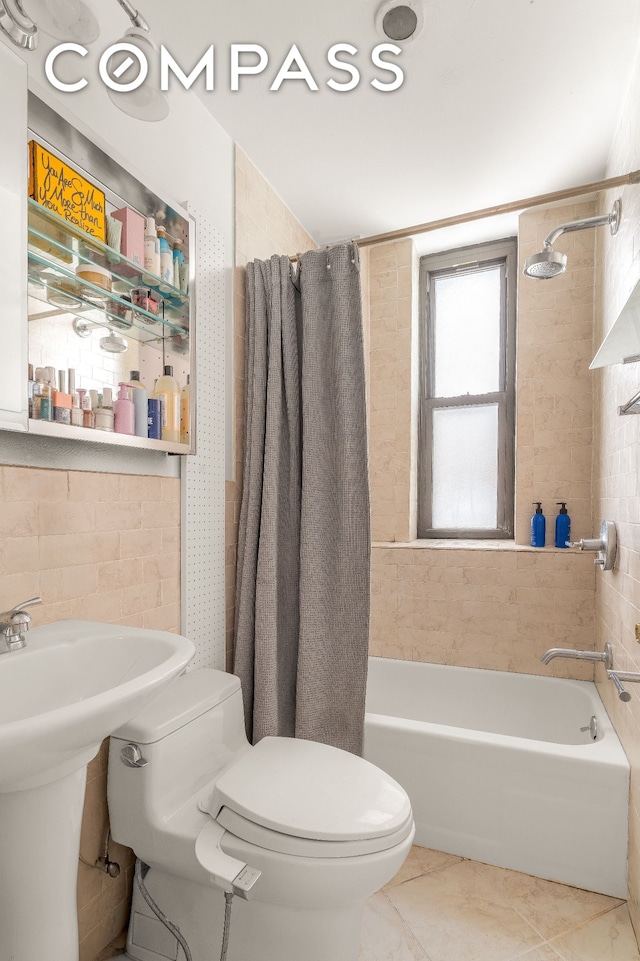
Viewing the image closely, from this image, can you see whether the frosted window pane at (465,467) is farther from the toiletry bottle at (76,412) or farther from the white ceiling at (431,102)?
the toiletry bottle at (76,412)

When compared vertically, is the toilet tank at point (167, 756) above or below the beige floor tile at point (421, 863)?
above

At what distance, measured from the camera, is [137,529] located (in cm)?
151

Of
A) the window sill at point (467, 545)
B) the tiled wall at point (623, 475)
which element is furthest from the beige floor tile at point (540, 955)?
the window sill at point (467, 545)

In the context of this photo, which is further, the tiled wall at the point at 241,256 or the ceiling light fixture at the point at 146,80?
the tiled wall at the point at 241,256

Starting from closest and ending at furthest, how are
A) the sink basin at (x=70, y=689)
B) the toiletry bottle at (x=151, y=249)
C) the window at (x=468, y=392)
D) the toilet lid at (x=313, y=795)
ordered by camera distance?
the sink basin at (x=70, y=689)
the toilet lid at (x=313, y=795)
the toiletry bottle at (x=151, y=249)
the window at (x=468, y=392)

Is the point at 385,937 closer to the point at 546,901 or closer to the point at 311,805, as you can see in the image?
the point at 546,901

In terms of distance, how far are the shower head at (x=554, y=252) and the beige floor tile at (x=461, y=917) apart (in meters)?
2.06

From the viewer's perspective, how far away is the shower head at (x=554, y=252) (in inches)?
67.4

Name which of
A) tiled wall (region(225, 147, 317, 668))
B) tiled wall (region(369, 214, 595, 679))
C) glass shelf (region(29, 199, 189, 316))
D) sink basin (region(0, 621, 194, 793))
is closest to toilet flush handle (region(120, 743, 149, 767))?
sink basin (region(0, 621, 194, 793))

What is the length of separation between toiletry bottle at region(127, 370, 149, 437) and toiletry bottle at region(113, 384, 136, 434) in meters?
0.02

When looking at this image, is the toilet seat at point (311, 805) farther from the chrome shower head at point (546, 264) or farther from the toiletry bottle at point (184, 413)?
the chrome shower head at point (546, 264)

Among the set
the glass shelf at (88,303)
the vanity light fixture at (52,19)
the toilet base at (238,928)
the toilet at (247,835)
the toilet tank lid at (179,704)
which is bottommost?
the toilet base at (238,928)

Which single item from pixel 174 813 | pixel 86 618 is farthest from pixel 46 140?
pixel 174 813

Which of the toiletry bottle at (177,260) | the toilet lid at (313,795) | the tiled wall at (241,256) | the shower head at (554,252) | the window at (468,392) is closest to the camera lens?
the toilet lid at (313,795)
